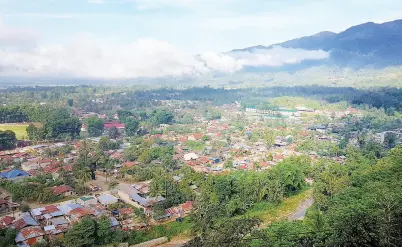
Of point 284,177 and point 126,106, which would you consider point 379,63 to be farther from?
point 284,177

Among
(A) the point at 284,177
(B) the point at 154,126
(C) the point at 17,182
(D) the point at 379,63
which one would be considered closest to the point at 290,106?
(B) the point at 154,126

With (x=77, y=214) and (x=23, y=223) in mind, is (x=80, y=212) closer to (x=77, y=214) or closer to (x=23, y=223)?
(x=77, y=214)

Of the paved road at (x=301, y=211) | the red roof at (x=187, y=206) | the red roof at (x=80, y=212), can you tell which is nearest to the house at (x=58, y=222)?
the red roof at (x=80, y=212)

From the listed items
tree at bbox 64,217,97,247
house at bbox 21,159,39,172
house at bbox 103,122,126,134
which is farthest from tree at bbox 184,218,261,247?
house at bbox 103,122,126,134

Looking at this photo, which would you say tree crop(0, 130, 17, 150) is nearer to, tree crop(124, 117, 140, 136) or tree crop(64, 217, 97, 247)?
tree crop(124, 117, 140, 136)

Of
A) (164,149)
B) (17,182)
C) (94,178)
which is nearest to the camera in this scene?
(17,182)
